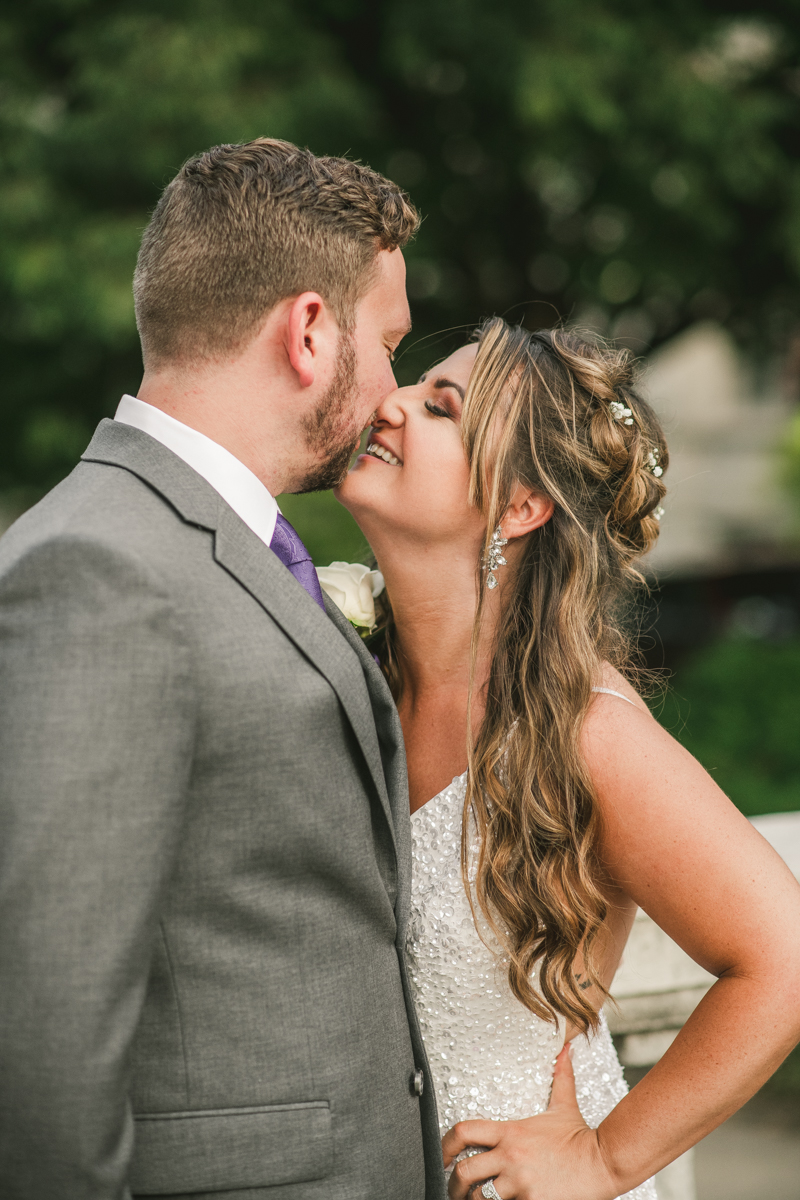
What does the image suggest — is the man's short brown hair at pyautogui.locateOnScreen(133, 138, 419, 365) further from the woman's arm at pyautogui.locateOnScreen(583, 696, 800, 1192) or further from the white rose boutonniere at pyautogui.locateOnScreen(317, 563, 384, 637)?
the woman's arm at pyautogui.locateOnScreen(583, 696, 800, 1192)

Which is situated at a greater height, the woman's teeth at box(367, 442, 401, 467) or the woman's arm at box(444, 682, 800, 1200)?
the woman's teeth at box(367, 442, 401, 467)

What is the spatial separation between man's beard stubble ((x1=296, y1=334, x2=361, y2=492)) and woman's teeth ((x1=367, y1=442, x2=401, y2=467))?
426 mm

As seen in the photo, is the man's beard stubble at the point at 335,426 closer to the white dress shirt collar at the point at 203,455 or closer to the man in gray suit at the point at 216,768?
the man in gray suit at the point at 216,768

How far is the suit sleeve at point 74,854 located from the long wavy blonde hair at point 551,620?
1007mm

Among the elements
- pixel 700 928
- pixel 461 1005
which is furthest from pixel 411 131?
pixel 700 928

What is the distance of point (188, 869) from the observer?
1.57 meters

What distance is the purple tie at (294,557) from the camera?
1954 millimetres

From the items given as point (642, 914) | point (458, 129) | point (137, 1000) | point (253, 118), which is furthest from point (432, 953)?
point (458, 129)

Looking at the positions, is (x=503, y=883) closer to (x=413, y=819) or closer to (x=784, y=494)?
(x=413, y=819)

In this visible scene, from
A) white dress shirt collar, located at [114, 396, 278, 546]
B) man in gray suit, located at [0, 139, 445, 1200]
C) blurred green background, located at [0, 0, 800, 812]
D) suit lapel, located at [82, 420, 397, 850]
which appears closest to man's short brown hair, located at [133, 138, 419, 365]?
man in gray suit, located at [0, 139, 445, 1200]

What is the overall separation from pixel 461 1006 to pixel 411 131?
6.94 meters

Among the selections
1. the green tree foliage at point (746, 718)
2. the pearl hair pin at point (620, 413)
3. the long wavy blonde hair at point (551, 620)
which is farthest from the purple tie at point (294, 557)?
the green tree foliage at point (746, 718)

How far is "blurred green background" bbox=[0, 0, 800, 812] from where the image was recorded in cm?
612

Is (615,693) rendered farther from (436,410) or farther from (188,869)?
(188,869)
